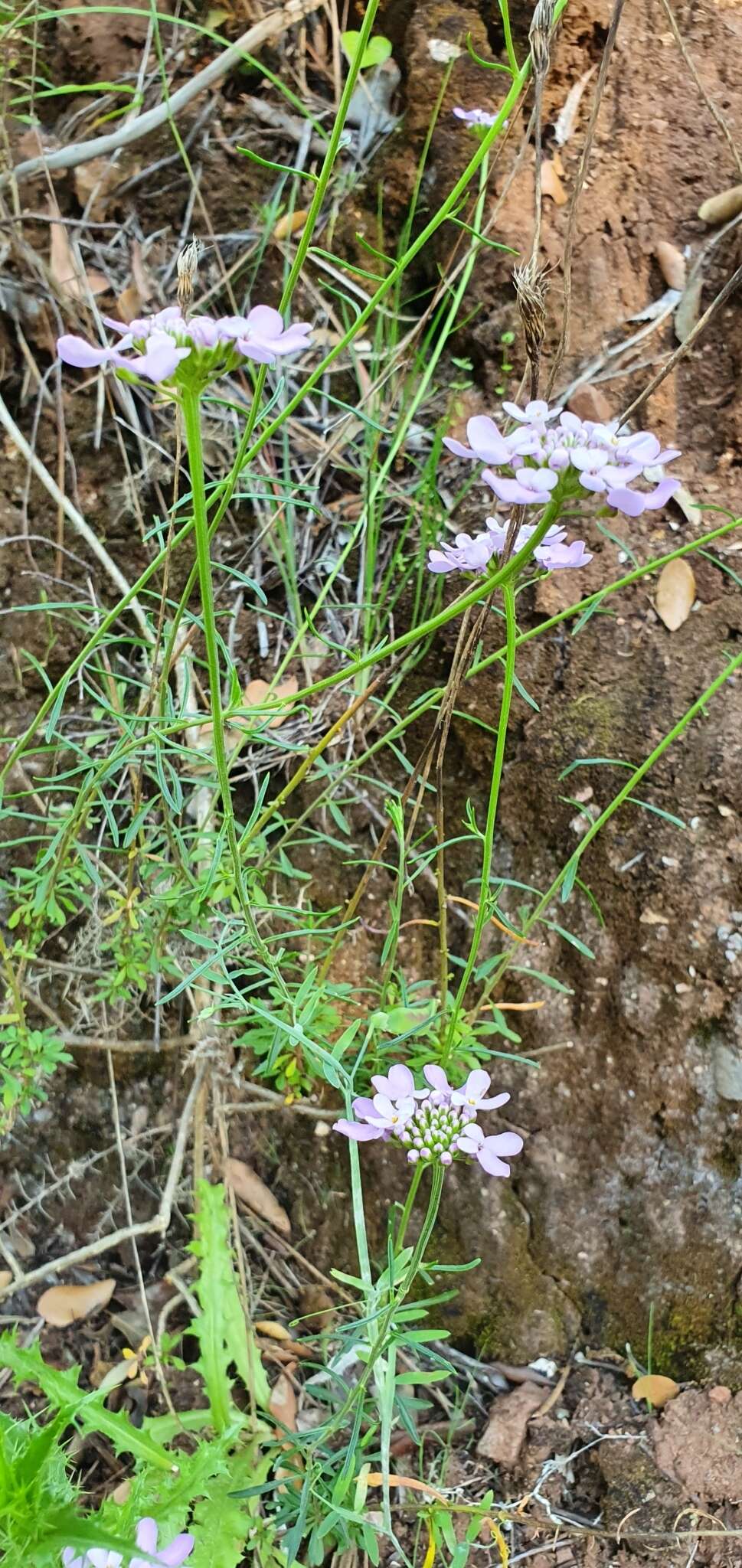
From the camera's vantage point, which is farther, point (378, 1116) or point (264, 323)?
point (378, 1116)

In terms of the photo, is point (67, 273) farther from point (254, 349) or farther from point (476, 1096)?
point (476, 1096)

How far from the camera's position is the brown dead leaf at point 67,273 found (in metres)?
1.90

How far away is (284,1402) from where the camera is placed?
1.55 meters

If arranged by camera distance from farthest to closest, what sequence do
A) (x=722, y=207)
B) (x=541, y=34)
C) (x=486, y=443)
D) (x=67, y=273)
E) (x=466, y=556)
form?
(x=67, y=273) < (x=722, y=207) < (x=466, y=556) < (x=541, y=34) < (x=486, y=443)

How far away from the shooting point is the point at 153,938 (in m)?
1.49

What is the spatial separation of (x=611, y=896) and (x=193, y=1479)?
103 centimetres

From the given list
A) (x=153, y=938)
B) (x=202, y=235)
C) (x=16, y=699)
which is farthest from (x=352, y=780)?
(x=202, y=235)

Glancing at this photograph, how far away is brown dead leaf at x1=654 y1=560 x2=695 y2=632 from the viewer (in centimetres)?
170

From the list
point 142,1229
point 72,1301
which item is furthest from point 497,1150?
point 72,1301

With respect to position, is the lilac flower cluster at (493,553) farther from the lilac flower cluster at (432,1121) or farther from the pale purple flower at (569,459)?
the lilac flower cluster at (432,1121)

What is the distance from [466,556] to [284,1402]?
1356 mm

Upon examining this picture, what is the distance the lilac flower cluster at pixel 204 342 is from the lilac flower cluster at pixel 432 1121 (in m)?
0.72

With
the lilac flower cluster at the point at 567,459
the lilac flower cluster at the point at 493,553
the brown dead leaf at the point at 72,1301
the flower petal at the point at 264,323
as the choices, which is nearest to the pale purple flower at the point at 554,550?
the lilac flower cluster at the point at 493,553

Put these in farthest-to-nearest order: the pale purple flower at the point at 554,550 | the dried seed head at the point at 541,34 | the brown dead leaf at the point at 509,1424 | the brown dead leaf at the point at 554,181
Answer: the brown dead leaf at the point at 554,181 < the brown dead leaf at the point at 509,1424 < the pale purple flower at the point at 554,550 < the dried seed head at the point at 541,34
